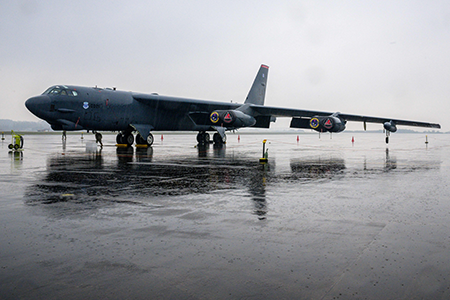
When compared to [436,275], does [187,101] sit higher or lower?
higher

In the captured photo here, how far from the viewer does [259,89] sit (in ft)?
113

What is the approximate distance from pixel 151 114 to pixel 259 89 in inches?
437

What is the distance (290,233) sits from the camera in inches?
217

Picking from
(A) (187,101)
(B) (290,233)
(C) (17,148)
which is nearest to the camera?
(B) (290,233)

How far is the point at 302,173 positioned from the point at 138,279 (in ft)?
33.4

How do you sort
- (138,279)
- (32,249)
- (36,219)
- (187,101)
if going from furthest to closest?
(187,101) → (36,219) → (32,249) → (138,279)

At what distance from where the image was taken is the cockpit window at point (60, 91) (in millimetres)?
22203

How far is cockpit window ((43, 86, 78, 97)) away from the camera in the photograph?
22.2 m

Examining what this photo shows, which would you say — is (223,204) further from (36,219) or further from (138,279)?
(138,279)

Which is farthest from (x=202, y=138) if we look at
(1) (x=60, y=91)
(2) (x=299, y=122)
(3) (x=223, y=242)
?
(3) (x=223, y=242)

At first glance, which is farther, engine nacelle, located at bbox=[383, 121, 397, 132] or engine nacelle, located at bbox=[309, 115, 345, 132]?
engine nacelle, located at bbox=[383, 121, 397, 132]

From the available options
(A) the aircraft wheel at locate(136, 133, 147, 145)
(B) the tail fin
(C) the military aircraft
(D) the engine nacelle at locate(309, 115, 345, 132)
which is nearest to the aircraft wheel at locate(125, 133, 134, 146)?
(C) the military aircraft

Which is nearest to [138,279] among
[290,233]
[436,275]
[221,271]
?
[221,271]

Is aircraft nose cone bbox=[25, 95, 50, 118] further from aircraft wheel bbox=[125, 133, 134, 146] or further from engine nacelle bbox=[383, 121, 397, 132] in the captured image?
engine nacelle bbox=[383, 121, 397, 132]
